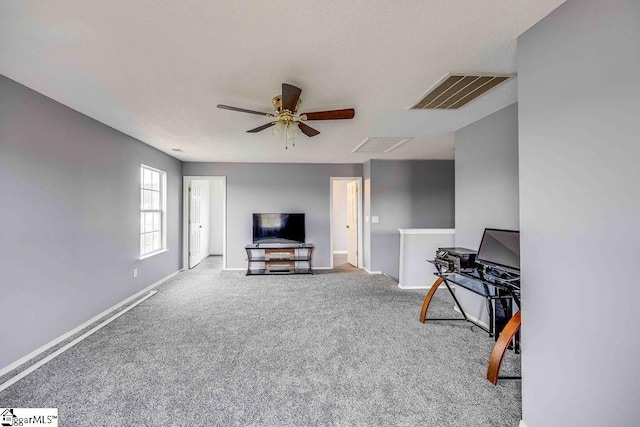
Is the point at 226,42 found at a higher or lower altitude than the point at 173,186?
higher

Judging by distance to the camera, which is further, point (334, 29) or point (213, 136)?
point (213, 136)

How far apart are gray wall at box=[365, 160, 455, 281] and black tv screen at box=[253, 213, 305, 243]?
59.5 inches

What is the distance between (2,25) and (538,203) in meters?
3.17

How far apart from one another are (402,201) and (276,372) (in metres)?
4.30

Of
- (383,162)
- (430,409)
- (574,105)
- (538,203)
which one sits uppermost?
(383,162)

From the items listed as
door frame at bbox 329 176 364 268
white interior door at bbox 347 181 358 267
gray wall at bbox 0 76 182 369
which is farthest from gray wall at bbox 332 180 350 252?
gray wall at bbox 0 76 182 369

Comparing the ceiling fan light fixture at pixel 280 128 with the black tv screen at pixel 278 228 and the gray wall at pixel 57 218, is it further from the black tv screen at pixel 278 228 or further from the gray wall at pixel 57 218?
the black tv screen at pixel 278 228

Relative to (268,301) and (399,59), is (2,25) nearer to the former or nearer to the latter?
(399,59)

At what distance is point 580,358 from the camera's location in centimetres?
129

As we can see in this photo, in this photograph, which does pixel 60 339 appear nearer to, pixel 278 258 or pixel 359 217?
pixel 278 258

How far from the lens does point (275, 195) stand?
235 inches

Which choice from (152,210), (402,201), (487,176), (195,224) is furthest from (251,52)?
(195,224)

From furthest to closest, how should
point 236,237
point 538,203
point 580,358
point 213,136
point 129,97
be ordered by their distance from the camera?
point 236,237 < point 213,136 < point 129,97 < point 538,203 < point 580,358

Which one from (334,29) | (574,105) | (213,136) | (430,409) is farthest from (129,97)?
(430,409)
